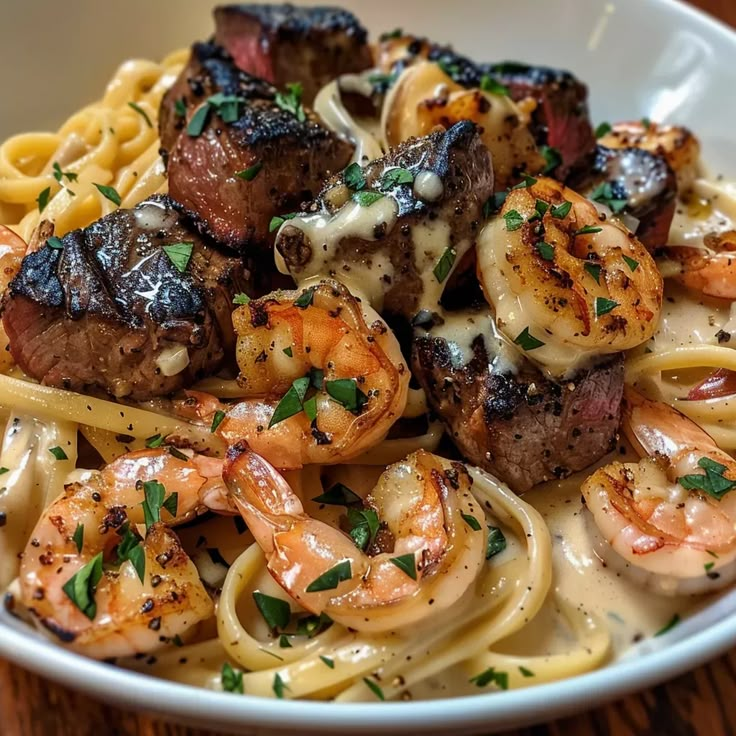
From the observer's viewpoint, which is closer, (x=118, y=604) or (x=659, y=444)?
(x=118, y=604)

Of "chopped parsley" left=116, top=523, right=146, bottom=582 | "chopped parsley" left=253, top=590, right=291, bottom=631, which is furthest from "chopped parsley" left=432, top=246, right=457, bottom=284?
"chopped parsley" left=116, top=523, right=146, bottom=582

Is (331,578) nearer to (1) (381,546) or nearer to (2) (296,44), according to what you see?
(1) (381,546)

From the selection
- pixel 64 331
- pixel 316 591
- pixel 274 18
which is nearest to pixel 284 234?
pixel 64 331

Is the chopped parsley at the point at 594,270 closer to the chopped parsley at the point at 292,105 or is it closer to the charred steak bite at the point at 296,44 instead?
the chopped parsley at the point at 292,105

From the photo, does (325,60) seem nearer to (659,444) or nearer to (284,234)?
(284,234)

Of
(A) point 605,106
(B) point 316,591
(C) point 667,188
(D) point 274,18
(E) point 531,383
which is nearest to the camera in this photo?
(B) point 316,591

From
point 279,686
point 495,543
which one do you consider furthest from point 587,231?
point 279,686
